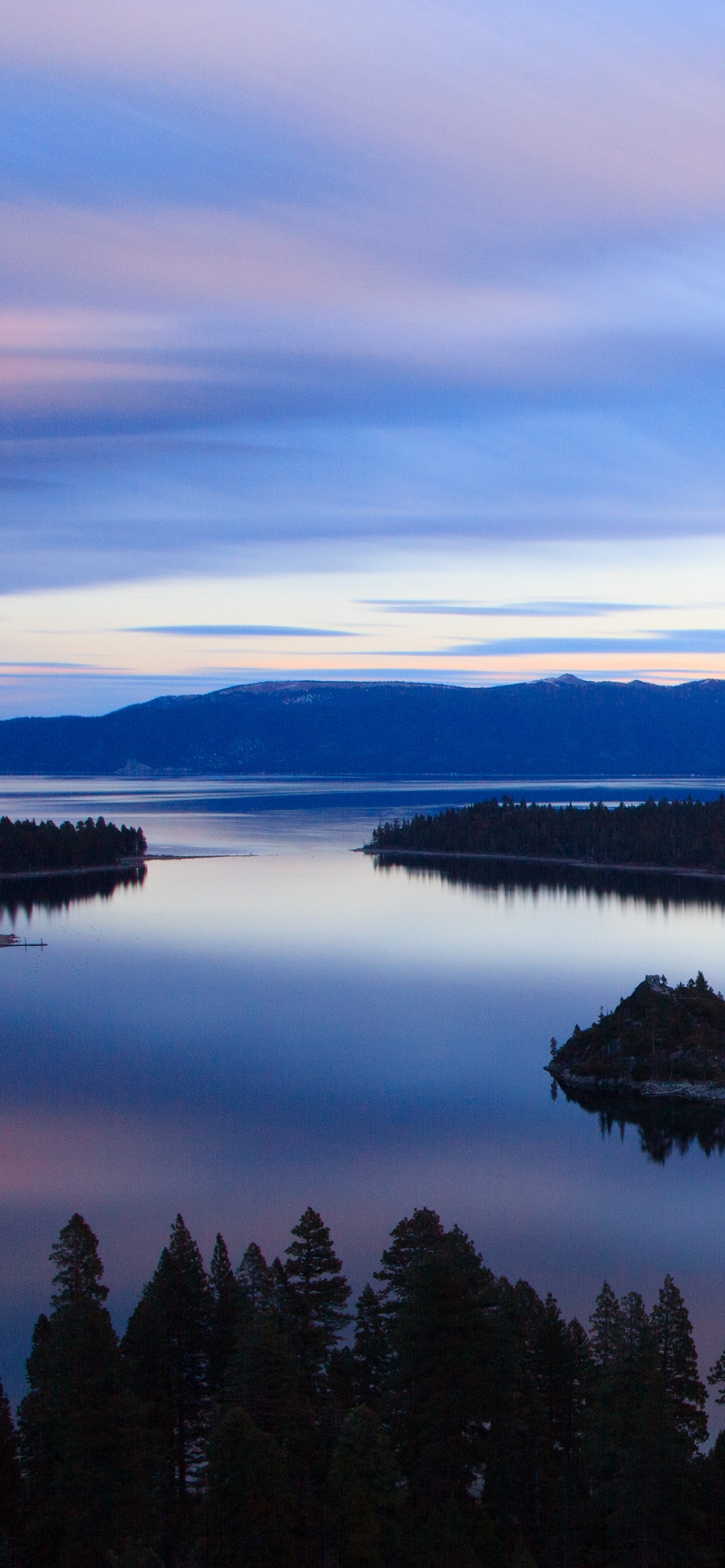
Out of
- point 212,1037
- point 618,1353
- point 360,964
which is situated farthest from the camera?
A: point 360,964

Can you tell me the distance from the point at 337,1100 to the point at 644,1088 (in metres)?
10.1

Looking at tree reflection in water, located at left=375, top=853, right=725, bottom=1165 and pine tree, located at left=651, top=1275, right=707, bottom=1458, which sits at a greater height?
pine tree, located at left=651, top=1275, right=707, bottom=1458

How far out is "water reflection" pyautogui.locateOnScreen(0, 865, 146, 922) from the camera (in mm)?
100875

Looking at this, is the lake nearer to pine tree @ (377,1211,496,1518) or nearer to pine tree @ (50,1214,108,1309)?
pine tree @ (50,1214,108,1309)

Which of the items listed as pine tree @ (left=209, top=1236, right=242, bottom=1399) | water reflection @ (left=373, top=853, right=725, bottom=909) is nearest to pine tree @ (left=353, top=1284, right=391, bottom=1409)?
pine tree @ (left=209, top=1236, right=242, bottom=1399)

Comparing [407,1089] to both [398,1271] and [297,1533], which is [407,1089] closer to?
[398,1271]

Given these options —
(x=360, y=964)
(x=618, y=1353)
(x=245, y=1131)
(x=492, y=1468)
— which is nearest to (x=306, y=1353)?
(x=492, y=1468)

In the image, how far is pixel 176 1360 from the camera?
67.3ft

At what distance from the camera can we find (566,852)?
142625 mm

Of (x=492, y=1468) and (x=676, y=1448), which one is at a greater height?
(x=676, y=1448)

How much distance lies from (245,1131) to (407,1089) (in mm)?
7021

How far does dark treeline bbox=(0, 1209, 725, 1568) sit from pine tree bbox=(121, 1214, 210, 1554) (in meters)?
0.04

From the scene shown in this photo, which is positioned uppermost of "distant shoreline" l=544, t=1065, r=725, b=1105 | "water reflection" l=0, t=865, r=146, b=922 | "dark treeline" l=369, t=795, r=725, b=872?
"dark treeline" l=369, t=795, r=725, b=872

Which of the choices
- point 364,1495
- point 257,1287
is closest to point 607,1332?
point 364,1495
